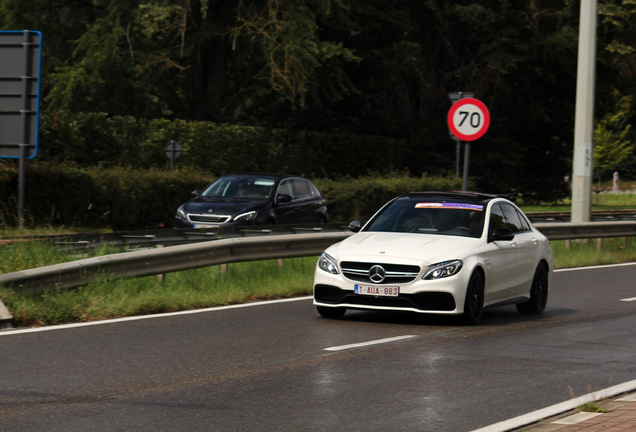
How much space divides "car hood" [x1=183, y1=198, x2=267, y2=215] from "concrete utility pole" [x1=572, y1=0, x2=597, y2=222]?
6800mm

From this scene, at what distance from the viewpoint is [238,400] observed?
7473mm

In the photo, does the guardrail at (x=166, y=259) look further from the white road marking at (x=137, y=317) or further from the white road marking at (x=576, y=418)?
the white road marking at (x=576, y=418)

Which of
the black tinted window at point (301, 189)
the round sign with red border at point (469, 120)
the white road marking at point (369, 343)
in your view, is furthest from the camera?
the black tinted window at point (301, 189)

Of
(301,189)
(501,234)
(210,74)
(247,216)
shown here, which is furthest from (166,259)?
(210,74)

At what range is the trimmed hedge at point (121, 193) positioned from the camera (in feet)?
79.5

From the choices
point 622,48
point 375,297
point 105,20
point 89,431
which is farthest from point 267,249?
point 622,48

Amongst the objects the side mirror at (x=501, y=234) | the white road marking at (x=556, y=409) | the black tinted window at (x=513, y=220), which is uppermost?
the black tinted window at (x=513, y=220)

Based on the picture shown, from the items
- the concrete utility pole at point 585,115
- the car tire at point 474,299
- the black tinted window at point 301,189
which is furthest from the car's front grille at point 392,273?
the concrete utility pole at point 585,115

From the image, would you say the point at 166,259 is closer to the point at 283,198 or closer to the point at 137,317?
the point at 137,317

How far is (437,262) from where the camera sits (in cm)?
1141

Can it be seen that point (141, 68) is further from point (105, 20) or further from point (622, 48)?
point (622, 48)

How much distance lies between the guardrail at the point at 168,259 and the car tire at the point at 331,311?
7.26ft

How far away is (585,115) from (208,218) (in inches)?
334

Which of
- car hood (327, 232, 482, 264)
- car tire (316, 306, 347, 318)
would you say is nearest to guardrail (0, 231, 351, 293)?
car tire (316, 306, 347, 318)
